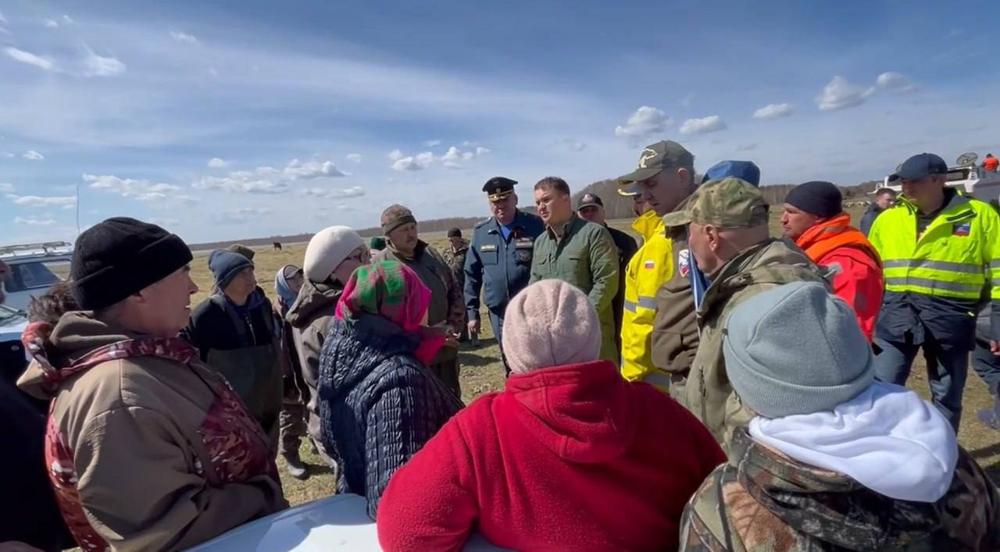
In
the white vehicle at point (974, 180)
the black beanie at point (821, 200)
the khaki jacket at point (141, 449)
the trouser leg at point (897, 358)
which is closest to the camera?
the khaki jacket at point (141, 449)

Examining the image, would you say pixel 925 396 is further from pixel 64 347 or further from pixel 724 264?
pixel 64 347

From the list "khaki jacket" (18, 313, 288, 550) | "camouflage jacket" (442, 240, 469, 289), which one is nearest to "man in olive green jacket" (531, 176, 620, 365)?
"khaki jacket" (18, 313, 288, 550)

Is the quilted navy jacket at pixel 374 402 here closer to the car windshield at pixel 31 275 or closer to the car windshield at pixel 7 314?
the car windshield at pixel 7 314

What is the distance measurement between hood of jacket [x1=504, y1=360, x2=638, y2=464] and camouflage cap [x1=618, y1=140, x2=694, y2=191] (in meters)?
2.23

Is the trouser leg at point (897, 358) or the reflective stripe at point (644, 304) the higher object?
the reflective stripe at point (644, 304)

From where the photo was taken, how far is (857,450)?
95 centimetres

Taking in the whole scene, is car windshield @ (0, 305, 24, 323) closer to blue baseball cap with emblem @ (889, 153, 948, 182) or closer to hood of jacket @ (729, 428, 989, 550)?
hood of jacket @ (729, 428, 989, 550)

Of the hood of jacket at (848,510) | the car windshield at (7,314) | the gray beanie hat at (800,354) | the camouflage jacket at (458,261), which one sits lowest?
the camouflage jacket at (458,261)

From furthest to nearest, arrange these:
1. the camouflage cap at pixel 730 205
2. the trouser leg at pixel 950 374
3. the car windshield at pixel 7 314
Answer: the car windshield at pixel 7 314, the trouser leg at pixel 950 374, the camouflage cap at pixel 730 205

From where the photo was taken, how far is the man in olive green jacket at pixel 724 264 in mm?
1977

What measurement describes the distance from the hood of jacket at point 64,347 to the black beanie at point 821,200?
3180 mm

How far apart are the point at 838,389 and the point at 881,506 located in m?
0.21

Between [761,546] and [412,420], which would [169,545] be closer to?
[412,420]

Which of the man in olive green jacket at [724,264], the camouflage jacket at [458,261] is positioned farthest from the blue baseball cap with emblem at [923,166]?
the camouflage jacket at [458,261]
